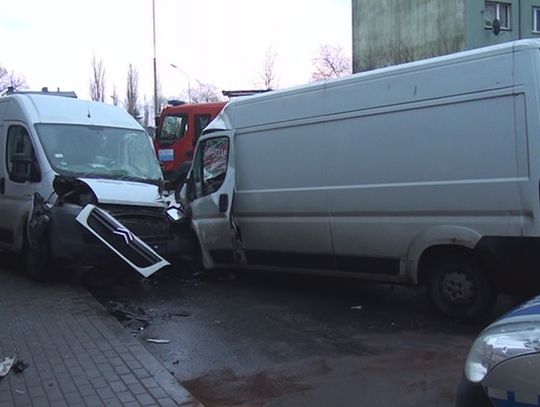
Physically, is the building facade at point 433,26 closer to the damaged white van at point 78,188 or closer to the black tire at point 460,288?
the damaged white van at point 78,188

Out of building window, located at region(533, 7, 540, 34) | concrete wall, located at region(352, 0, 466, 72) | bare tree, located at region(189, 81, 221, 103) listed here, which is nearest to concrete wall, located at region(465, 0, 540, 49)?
concrete wall, located at region(352, 0, 466, 72)

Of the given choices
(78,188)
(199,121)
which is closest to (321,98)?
(78,188)

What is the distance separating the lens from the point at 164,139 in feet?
63.3

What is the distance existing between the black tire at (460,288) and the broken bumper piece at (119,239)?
10.7 ft

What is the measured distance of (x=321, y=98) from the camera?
752 centimetres

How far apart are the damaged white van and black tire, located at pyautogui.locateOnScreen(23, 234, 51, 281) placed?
0.5 inches

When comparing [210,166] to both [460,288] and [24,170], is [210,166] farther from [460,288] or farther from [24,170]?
[460,288]

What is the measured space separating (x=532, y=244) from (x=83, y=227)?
17.4 feet

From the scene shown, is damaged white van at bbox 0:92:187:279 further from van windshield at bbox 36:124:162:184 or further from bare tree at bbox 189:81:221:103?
bare tree at bbox 189:81:221:103

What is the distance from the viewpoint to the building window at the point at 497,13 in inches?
1572

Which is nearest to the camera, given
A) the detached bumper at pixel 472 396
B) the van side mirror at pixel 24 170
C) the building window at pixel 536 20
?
the detached bumper at pixel 472 396

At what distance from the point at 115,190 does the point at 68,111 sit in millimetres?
1959

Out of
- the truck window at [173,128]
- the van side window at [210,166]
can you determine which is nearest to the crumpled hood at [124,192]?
the van side window at [210,166]

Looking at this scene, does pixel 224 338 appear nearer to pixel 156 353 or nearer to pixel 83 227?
pixel 156 353
